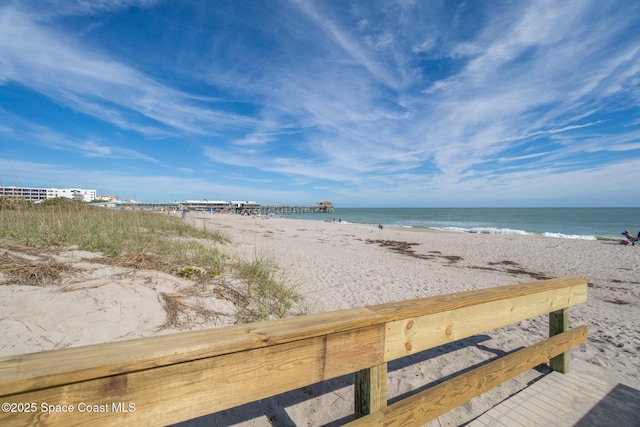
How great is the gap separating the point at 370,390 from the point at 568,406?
2.11m

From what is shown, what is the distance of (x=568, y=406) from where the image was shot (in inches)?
93.2

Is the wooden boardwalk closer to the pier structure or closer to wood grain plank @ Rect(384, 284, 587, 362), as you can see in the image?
wood grain plank @ Rect(384, 284, 587, 362)

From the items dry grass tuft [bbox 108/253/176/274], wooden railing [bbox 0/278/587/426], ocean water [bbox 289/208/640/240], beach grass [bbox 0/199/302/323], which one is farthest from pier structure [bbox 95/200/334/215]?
wooden railing [bbox 0/278/587/426]

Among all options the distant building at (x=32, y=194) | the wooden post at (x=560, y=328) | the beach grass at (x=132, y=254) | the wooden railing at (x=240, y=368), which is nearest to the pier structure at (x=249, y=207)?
the distant building at (x=32, y=194)

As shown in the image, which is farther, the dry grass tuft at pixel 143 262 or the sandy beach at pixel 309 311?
the dry grass tuft at pixel 143 262

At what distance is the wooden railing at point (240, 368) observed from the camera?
2.63ft

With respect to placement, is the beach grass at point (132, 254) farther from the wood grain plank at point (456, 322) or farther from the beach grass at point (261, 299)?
→ the wood grain plank at point (456, 322)

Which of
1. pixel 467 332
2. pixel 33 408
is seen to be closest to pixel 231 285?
pixel 467 332

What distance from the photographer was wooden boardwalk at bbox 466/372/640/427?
2.20m

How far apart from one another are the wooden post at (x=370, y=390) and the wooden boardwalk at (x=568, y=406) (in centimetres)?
125

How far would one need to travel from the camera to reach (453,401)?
1.85 meters

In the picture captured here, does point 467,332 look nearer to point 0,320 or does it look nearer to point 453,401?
point 453,401

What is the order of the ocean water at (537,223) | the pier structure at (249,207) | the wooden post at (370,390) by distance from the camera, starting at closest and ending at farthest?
the wooden post at (370,390), the ocean water at (537,223), the pier structure at (249,207)

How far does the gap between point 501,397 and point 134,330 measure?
3.54 metres
